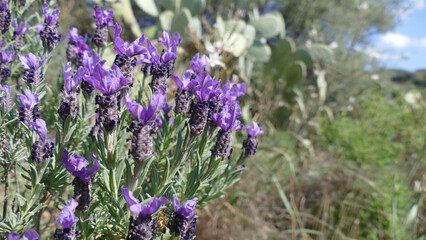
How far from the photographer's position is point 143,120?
26.3 inches

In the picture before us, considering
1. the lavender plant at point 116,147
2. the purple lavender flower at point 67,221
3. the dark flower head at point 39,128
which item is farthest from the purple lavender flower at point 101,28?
the purple lavender flower at point 67,221

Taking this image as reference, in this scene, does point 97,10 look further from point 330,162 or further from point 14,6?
point 330,162

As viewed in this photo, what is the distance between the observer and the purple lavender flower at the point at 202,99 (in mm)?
806

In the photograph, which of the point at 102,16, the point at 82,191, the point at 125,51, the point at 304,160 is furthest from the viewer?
the point at 304,160

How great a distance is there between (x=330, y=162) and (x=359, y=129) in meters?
0.55

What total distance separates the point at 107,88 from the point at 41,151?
23 centimetres

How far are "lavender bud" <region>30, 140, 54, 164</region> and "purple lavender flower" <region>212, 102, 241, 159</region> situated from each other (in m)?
0.40

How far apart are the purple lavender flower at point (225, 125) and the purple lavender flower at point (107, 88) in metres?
0.27

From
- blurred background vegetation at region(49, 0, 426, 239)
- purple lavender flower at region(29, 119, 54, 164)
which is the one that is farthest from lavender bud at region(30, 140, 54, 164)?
blurred background vegetation at region(49, 0, 426, 239)

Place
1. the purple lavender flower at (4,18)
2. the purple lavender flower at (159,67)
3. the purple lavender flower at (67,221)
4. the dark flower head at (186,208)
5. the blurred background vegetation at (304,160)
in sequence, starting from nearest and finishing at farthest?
1. the purple lavender flower at (67,221)
2. the dark flower head at (186,208)
3. the purple lavender flower at (159,67)
4. the purple lavender flower at (4,18)
5. the blurred background vegetation at (304,160)

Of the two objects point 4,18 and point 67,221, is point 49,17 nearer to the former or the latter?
point 4,18

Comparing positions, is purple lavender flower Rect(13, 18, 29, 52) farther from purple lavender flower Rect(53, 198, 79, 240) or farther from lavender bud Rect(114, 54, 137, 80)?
purple lavender flower Rect(53, 198, 79, 240)

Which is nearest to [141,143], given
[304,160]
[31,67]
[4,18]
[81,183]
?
[81,183]

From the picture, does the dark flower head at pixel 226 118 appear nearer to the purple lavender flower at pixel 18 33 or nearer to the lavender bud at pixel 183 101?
the lavender bud at pixel 183 101
